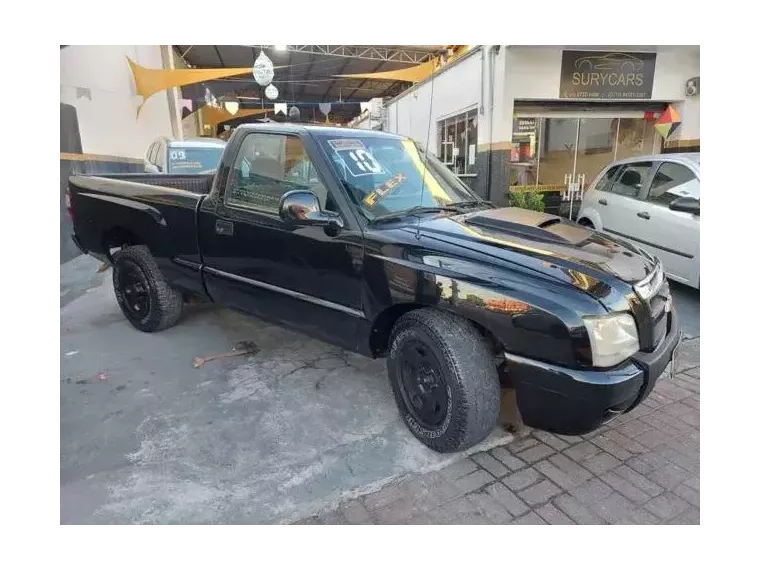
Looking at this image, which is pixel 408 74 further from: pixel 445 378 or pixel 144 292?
pixel 445 378

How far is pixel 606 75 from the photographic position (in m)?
10.1

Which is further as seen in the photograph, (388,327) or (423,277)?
(388,327)

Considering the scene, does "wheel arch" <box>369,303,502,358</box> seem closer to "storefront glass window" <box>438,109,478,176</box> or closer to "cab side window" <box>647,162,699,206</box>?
"cab side window" <box>647,162,699,206</box>

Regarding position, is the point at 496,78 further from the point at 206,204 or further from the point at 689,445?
the point at 689,445

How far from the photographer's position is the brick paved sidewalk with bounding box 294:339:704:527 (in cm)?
225

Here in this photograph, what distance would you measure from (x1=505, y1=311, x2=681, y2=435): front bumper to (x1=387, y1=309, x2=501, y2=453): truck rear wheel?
18 centimetres

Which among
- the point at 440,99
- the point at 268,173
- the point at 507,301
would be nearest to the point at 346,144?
the point at 268,173

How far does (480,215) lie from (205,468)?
7.22 feet

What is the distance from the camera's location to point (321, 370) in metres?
3.74

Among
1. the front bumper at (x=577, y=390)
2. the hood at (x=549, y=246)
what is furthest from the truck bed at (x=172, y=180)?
the front bumper at (x=577, y=390)

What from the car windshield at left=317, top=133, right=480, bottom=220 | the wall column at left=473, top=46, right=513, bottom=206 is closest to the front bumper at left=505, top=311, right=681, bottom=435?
the car windshield at left=317, top=133, right=480, bottom=220

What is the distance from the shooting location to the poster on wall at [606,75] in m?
9.86

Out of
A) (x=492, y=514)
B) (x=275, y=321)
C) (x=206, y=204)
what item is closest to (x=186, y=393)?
(x=275, y=321)

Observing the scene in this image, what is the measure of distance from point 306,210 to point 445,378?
4.03ft
